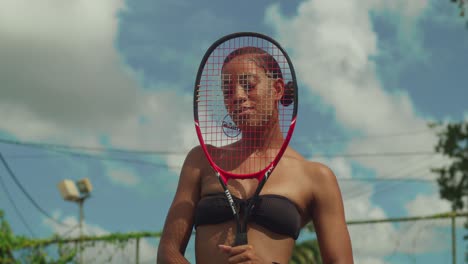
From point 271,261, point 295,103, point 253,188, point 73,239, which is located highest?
point 295,103

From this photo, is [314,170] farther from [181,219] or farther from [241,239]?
[181,219]

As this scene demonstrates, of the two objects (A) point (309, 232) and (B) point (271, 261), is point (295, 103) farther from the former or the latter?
(A) point (309, 232)

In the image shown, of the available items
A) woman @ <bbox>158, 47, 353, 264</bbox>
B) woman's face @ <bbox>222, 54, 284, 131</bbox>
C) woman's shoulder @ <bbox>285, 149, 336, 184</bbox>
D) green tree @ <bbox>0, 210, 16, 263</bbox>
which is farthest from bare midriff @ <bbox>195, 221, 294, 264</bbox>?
green tree @ <bbox>0, 210, 16, 263</bbox>

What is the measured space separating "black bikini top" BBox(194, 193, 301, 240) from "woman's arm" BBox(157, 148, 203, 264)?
4.4 inches

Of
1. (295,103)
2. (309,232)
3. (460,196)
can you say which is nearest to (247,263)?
(295,103)

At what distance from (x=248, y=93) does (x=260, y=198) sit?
474 millimetres

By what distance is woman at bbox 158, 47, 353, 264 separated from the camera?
340 cm

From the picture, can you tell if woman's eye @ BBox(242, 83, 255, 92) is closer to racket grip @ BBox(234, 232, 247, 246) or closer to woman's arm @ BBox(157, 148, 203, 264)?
woman's arm @ BBox(157, 148, 203, 264)

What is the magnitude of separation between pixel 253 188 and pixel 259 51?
0.63m

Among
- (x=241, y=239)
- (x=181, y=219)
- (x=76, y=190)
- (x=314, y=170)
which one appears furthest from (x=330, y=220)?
(x=76, y=190)

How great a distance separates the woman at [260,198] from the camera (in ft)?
11.2

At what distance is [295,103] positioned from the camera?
142 inches

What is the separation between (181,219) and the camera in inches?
140

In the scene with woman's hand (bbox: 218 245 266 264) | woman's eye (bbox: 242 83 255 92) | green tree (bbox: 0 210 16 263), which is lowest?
green tree (bbox: 0 210 16 263)
